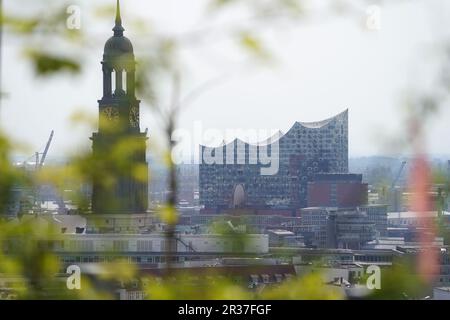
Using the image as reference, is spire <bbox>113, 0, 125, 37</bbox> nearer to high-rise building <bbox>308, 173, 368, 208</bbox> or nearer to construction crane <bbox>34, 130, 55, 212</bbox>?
construction crane <bbox>34, 130, 55, 212</bbox>

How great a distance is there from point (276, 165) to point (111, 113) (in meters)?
1.18

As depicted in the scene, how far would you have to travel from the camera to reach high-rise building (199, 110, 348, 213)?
3070mm

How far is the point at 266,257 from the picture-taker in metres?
2.61

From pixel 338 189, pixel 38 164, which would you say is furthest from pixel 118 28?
pixel 338 189

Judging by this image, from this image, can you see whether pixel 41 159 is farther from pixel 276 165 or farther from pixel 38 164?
pixel 276 165

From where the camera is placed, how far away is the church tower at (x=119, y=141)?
161 cm

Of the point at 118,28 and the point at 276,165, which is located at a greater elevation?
the point at 118,28

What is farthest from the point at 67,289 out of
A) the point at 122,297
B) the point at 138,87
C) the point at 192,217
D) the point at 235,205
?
the point at 138,87

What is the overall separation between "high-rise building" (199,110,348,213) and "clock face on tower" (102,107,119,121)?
0.83 metres

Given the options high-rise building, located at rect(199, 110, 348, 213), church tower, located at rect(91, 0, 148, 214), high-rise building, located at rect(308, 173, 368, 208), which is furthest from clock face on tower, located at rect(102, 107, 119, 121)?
high-rise building, located at rect(308, 173, 368, 208)

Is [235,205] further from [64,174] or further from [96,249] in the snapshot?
[64,174]

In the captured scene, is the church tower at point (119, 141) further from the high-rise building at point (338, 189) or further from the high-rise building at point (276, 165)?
the high-rise building at point (338, 189)

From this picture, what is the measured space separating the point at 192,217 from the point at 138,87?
116 centimetres

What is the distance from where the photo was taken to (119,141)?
1.66 metres
